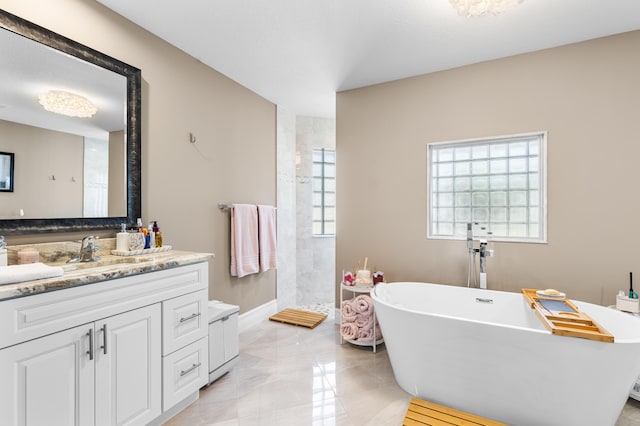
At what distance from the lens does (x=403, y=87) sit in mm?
3014

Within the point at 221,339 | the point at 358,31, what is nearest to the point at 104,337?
the point at 221,339

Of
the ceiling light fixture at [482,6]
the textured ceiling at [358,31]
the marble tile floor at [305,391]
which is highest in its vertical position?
the textured ceiling at [358,31]

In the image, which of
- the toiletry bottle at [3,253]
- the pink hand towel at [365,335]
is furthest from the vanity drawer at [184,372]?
the pink hand towel at [365,335]

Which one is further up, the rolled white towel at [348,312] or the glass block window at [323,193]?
the glass block window at [323,193]

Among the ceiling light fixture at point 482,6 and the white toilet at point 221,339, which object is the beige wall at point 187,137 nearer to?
the white toilet at point 221,339

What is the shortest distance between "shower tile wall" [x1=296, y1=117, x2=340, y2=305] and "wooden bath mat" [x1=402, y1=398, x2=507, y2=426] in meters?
2.37

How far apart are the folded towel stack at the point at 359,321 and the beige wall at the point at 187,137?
44.0 inches

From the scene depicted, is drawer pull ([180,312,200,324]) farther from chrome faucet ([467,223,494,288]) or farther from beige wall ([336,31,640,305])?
chrome faucet ([467,223,494,288])

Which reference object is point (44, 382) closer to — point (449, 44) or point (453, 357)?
point (453, 357)

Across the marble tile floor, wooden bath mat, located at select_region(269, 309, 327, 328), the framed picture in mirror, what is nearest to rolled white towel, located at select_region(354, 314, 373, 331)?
the marble tile floor

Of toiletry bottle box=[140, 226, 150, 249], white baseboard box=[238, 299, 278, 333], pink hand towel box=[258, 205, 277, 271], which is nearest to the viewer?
toiletry bottle box=[140, 226, 150, 249]

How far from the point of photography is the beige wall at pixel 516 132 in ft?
7.42

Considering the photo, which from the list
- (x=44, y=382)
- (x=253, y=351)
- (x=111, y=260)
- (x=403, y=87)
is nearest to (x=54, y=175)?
(x=111, y=260)

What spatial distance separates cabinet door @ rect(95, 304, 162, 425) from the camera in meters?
1.41
